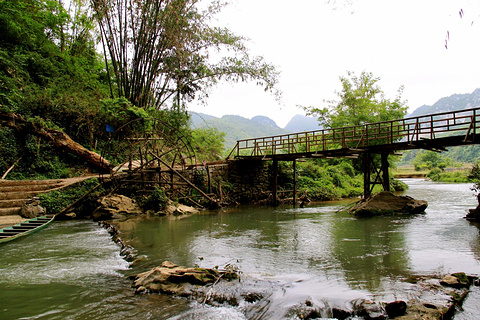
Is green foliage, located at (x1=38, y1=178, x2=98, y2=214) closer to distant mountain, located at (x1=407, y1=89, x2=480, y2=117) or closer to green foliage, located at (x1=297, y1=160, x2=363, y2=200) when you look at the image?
green foliage, located at (x1=297, y1=160, x2=363, y2=200)

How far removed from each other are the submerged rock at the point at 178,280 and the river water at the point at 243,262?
0.17 m

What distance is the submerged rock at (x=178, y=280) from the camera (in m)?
4.93

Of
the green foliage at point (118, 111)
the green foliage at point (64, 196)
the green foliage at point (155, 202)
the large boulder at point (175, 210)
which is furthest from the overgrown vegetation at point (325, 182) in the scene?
the green foliage at point (64, 196)

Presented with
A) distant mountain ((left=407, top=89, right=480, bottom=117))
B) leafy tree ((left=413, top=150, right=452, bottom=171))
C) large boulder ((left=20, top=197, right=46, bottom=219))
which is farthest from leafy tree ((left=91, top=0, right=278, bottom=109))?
distant mountain ((left=407, top=89, right=480, bottom=117))

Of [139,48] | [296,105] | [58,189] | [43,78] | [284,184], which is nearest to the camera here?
[58,189]

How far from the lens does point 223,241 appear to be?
29.8ft

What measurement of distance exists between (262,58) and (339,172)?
13.0 meters

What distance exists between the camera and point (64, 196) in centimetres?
1346

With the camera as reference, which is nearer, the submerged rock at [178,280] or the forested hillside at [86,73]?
the submerged rock at [178,280]

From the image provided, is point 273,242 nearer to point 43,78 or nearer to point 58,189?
point 58,189

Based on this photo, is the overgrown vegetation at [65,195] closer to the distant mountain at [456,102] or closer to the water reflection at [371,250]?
the water reflection at [371,250]

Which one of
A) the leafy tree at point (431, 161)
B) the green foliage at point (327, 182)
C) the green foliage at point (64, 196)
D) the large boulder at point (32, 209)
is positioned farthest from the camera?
the leafy tree at point (431, 161)

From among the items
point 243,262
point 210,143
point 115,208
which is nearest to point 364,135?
point 243,262

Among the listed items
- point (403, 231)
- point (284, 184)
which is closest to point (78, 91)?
point (284, 184)
